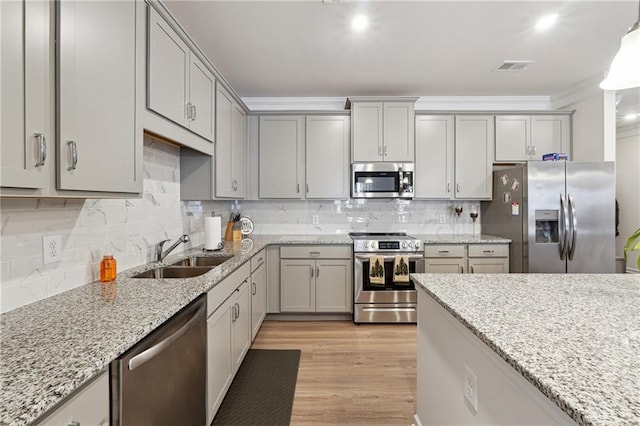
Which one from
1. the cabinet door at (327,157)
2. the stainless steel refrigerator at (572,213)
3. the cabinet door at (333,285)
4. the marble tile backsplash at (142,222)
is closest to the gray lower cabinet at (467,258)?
the stainless steel refrigerator at (572,213)

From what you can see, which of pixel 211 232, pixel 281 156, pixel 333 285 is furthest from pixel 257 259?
pixel 281 156

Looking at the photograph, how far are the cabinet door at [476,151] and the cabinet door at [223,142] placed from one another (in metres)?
2.68

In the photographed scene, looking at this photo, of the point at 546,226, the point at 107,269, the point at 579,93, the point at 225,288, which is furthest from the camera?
the point at 579,93

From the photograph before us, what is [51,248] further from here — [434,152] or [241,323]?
[434,152]

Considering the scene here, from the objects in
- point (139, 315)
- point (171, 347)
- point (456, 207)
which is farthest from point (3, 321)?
point (456, 207)

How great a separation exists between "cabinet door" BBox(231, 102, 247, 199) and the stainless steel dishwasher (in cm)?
193

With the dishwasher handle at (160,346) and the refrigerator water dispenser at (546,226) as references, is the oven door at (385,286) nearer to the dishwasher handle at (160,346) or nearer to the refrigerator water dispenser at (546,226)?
the refrigerator water dispenser at (546,226)

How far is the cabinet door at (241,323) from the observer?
2.24m

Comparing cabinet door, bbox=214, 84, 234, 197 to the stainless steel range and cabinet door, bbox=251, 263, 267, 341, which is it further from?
the stainless steel range

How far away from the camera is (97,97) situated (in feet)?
4.16

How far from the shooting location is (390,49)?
2.79m

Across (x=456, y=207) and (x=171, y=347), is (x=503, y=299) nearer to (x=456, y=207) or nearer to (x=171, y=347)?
(x=171, y=347)

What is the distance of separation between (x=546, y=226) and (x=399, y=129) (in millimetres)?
1854

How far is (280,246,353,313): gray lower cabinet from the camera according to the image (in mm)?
3516
